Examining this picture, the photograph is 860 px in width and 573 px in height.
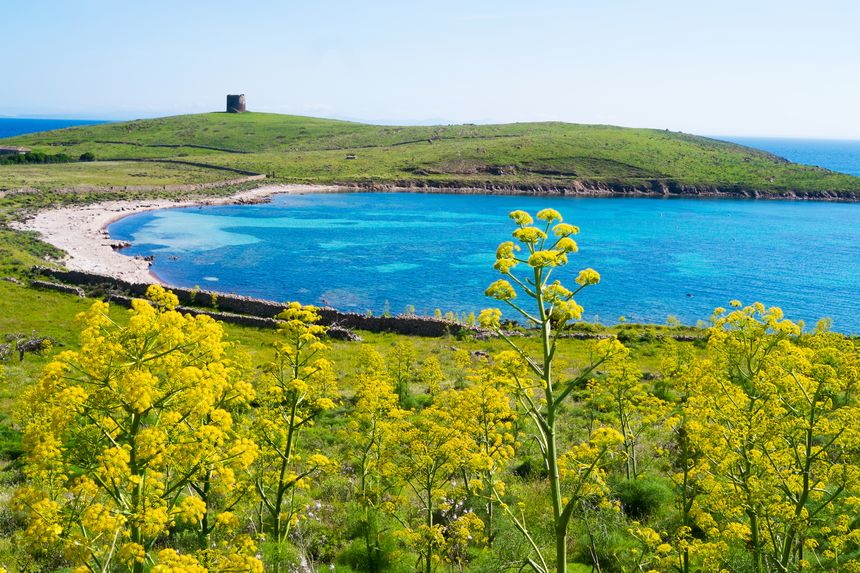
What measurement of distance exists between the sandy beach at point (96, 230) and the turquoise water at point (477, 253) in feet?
10.7

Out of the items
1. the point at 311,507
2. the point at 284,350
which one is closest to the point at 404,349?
the point at 311,507

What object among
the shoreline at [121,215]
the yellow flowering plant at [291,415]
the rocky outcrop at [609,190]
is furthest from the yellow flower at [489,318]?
the rocky outcrop at [609,190]

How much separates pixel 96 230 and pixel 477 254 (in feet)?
199

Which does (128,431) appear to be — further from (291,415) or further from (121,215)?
(121,215)

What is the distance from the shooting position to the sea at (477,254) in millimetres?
62844

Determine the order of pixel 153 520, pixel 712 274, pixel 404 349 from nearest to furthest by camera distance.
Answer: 1. pixel 153 520
2. pixel 404 349
3. pixel 712 274

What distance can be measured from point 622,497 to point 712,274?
68.3 metres

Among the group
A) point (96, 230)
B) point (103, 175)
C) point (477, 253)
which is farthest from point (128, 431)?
point (103, 175)

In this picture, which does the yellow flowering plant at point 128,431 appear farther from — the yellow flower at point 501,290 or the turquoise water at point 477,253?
the turquoise water at point 477,253

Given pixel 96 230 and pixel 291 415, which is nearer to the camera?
pixel 291 415

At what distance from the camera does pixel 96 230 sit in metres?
88.4

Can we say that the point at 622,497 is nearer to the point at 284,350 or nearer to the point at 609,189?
the point at 284,350

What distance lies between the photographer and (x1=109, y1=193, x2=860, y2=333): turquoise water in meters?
63.2

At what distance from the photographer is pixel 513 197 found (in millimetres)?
153375
